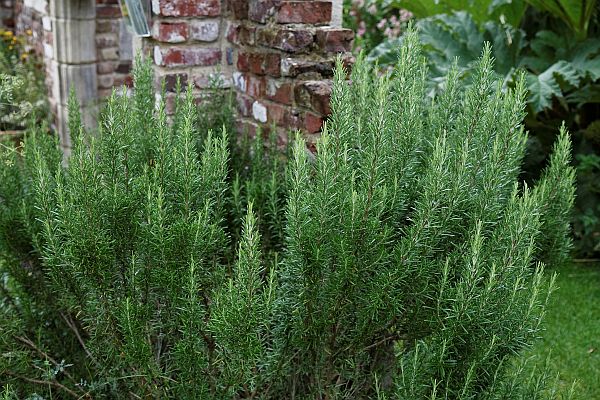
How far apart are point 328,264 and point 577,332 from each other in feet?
8.95

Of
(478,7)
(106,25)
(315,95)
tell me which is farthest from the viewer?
(106,25)

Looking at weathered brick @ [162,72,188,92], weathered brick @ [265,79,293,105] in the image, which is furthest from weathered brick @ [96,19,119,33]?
weathered brick @ [265,79,293,105]

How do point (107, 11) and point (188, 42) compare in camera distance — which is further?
point (107, 11)

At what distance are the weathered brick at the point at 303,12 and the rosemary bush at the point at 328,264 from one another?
0.80 metres

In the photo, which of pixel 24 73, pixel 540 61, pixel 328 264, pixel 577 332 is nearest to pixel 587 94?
pixel 540 61

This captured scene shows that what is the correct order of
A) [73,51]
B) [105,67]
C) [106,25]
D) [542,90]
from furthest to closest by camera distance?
[105,67] < [106,25] < [73,51] < [542,90]

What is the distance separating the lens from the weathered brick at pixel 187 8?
3277 millimetres

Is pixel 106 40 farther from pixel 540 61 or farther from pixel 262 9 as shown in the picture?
pixel 262 9

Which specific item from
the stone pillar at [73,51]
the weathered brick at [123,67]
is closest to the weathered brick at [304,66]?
the stone pillar at [73,51]

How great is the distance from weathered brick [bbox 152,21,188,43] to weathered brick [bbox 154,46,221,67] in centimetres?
4

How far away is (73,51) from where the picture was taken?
708cm

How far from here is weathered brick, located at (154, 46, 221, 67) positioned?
132 inches

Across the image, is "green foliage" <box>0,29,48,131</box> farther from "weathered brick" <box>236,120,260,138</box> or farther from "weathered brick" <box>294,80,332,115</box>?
"weathered brick" <box>294,80,332,115</box>

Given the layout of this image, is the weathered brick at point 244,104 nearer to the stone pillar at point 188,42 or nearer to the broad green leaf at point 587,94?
the stone pillar at point 188,42
